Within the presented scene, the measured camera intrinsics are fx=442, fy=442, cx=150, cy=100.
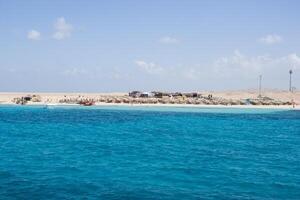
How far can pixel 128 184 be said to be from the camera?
17.6 m

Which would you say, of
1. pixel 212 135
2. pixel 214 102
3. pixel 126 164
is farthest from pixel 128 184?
pixel 214 102

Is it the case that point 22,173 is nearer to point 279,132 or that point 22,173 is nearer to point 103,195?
point 103,195

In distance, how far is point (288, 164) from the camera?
22531 mm

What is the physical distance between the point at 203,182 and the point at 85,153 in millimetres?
9794

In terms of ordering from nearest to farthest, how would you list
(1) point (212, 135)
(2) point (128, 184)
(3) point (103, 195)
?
1. (3) point (103, 195)
2. (2) point (128, 184)
3. (1) point (212, 135)

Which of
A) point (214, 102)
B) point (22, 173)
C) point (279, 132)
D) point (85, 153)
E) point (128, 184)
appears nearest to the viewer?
point (128, 184)

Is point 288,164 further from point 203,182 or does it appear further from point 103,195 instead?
point 103,195

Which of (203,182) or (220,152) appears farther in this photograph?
(220,152)

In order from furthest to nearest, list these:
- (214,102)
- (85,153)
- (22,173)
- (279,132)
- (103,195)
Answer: (214,102) → (279,132) → (85,153) → (22,173) → (103,195)

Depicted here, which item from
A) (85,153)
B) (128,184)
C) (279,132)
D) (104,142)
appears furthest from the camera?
(279,132)

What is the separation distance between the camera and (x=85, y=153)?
2586 cm

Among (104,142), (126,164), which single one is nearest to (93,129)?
(104,142)

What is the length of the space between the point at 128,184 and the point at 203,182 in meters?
3.09

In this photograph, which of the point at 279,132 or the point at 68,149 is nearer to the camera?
the point at 68,149
